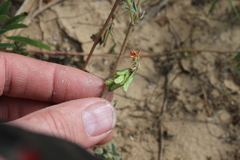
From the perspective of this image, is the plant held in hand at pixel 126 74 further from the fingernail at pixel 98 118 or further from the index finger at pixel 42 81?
the index finger at pixel 42 81

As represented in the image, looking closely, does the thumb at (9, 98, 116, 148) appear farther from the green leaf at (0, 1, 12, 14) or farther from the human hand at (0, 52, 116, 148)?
the green leaf at (0, 1, 12, 14)

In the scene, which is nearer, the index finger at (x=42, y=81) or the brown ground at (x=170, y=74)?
the index finger at (x=42, y=81)

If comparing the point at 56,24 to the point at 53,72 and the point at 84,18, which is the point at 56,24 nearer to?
the point at 84,18

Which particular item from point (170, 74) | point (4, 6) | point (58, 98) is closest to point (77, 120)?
point (58, 98)

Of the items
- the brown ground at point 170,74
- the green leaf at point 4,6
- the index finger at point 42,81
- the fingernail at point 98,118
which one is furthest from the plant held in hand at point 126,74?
the green leaf at point 4,6

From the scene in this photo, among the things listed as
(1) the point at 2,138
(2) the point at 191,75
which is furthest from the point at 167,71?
(1) the point at 2,138

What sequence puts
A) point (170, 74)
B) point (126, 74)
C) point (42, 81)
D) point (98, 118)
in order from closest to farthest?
1. point (126, 74)
2. point (98, 118)
3. point (42, 81)
4. point (170, 74)

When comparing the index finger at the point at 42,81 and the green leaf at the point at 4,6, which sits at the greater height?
the green leaf at the point at 4,6

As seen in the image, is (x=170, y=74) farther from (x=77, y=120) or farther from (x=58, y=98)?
(x=77, y=120)
